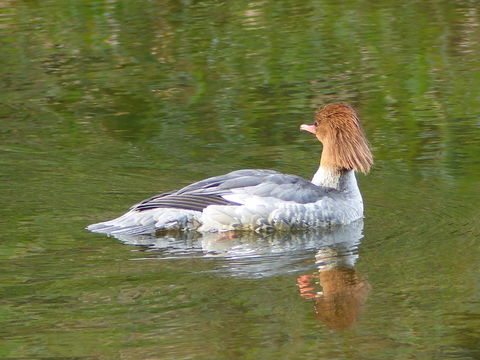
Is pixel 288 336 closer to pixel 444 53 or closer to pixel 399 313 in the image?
pixel 399 313

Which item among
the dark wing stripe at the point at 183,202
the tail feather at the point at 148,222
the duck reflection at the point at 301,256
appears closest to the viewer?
the duck reflection at the point at 301,256

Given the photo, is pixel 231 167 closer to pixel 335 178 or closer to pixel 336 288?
pixel 335 178

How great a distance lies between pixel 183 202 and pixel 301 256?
1.21 meters

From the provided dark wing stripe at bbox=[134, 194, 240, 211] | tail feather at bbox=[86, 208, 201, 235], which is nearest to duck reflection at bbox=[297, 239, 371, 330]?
dark wing stripe at bbox=[134, 194, 240, 211]

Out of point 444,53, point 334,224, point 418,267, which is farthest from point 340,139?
point 444,53

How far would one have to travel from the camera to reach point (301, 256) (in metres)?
8.67

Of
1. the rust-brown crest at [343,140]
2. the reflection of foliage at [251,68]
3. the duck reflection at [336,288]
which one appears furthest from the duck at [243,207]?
the reflection of foliage at [251,68]

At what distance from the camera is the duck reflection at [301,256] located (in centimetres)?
766

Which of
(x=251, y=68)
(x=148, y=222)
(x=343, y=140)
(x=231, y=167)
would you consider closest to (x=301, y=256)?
(x=148, y=222)

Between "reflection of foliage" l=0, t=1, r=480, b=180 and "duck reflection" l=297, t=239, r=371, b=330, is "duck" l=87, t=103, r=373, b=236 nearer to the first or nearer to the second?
"duck reflection" l=297, t=239, r=371, b=330

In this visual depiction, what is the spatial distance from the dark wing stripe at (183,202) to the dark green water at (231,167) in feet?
0.84

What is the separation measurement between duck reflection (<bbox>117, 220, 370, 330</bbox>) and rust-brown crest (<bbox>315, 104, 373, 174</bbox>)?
644 millimetres

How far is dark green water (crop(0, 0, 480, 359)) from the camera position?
7.10m

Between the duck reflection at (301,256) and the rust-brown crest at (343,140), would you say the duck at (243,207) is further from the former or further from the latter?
the rust-brown crest at (343,140)
